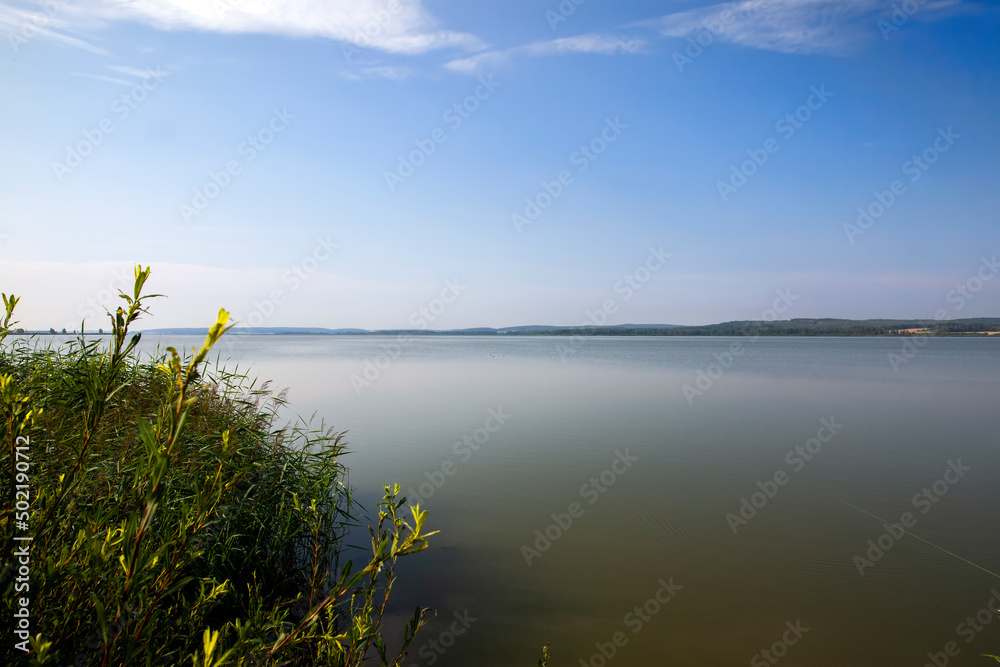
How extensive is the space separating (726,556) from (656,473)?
311cm

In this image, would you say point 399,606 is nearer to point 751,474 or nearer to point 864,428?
point 751,474

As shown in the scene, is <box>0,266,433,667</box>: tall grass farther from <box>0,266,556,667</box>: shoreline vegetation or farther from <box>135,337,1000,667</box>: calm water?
<box>135,337,1000,667</box>: calm water

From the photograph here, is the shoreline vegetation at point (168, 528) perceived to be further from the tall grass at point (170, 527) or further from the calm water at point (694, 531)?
the calm water at point (694, 531)

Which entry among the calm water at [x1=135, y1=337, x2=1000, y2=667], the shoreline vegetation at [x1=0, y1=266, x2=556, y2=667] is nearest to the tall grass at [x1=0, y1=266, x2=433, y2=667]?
the shoreline vegetation at [x1=0, y1=266, x2=556, y2=667]

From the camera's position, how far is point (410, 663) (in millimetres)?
4480

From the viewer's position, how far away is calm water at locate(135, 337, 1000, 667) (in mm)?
4879

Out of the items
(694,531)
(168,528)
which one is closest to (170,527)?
(168,528)

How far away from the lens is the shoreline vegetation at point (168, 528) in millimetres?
1380

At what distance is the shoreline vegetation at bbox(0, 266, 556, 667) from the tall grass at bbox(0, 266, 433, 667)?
0.01m

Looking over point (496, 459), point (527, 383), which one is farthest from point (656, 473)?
point (527, 383)

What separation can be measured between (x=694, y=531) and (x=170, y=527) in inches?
266

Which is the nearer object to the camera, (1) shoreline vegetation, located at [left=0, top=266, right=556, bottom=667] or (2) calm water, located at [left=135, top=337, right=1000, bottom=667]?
(1) shoreline vegetation, located at [left=0, top=266, right=556, bottom=667]

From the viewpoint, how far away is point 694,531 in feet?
23.3

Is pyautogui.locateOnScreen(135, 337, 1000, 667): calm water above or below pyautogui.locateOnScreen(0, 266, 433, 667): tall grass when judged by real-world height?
below
